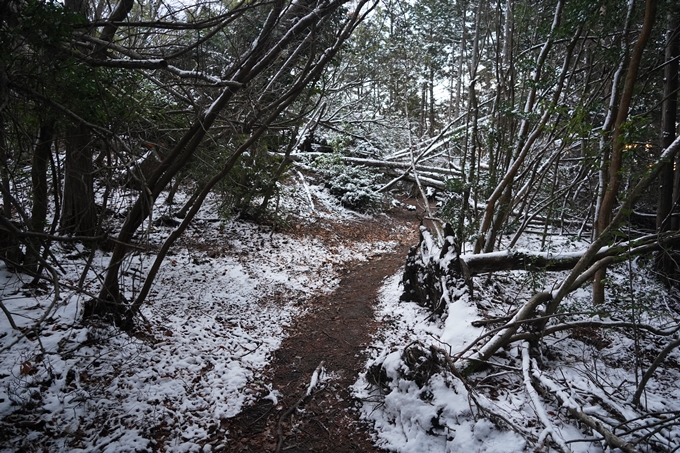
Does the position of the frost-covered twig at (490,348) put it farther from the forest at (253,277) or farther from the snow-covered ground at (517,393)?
the snow-covered ground at (517,393)

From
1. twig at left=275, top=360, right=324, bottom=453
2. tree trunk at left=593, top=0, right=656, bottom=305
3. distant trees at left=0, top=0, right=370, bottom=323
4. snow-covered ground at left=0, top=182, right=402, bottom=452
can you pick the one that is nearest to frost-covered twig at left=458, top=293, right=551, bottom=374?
Answer: tree trunk at left=593, top=0, right=656, bottom=305

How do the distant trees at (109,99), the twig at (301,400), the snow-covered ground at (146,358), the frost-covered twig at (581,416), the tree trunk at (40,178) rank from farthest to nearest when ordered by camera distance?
the tree trunk at (40,178) → the twig at (301,400) → the snow-covered ground at (146,358) → the distant trees at (109,99) → the frost-covered twig at (581,416)

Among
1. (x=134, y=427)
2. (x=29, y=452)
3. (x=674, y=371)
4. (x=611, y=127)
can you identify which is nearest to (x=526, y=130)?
(x=611, y=127)

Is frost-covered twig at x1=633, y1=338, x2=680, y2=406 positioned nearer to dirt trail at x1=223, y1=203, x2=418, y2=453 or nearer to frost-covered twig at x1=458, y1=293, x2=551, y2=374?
frost-covered twig at x1=458, y1=293, x2=551, y2=374

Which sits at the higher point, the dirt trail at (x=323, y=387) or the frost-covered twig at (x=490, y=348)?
the frost-covered twig at (x=490, y=348)

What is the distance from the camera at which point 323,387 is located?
14.1 ft

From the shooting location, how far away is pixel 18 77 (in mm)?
2766

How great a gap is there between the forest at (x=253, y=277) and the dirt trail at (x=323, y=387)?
79 mm

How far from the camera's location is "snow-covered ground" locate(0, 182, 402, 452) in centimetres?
311

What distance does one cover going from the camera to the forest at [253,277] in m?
3.00

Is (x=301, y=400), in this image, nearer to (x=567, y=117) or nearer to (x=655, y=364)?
(x=655, y=364)

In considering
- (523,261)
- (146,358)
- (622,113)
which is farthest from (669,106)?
(146,358)

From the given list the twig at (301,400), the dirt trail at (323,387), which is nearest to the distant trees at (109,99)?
the dirt trail at (323,387)

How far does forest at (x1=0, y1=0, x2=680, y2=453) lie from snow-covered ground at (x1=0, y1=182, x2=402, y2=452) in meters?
0.03
